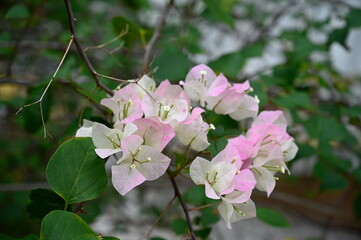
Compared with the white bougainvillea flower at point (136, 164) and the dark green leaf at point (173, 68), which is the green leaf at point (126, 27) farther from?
the white bougainvillea flower at point (136, 164)

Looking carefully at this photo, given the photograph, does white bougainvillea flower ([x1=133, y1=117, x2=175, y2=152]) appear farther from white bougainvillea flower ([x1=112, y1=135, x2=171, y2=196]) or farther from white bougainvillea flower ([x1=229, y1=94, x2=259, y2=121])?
white bougainvillea flower ([x1=229, y1=94, x2=259, y2=121])

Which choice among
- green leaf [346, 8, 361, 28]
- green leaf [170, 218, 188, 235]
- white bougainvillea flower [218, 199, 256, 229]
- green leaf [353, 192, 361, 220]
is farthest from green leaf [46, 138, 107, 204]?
green leaf [353, 192, 361, 220]

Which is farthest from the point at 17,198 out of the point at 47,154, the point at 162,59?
the point at 162,59

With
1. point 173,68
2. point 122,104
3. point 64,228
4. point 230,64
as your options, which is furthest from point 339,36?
point 64,228

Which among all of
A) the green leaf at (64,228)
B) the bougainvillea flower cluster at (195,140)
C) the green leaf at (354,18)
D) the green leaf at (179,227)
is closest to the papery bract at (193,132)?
the bougainvillea flower cluster at (195,140)

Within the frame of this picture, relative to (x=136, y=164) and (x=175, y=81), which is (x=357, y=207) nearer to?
(x=175, y=81)

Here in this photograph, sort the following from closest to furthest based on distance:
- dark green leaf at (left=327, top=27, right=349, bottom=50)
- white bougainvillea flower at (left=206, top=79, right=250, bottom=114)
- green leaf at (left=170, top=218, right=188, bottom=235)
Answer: white bougainvillea flower at (left=206, top=79, right=250, bottom=114) → green leaf at (left=170, top=218, right=188, bottom=235) → dark green leaf at (left=327, top=27, right=349, bottom=50)
